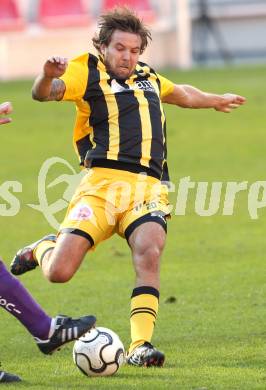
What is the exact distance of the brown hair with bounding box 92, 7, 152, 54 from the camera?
8.23m

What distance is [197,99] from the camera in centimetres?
891

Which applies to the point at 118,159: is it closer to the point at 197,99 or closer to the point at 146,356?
the point at 197,99

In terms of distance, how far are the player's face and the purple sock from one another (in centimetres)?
167

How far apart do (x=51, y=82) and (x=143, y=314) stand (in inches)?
59.9

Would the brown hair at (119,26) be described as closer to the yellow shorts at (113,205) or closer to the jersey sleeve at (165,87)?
the jersey sleeve at (165,87)

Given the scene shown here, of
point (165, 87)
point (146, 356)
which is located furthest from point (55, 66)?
point (146, 356)

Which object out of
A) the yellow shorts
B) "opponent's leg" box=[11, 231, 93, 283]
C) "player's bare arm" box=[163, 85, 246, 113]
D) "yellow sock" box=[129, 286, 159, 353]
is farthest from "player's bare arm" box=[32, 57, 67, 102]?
"yellow sock" box=[129, 286, 159, 353]

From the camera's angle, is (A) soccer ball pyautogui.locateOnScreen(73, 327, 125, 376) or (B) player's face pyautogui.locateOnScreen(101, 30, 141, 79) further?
(B) player's face pyautogui.locateOnScreen(101, 30, 141, 79)

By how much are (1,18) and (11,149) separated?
1251cm

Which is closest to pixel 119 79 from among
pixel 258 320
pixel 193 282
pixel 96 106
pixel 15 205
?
pixel 96 106

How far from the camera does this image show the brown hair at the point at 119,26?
8.23 metres

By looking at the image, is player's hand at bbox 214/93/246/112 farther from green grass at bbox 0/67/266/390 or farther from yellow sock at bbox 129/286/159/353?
yellow sock at bbox 129/286/159/353

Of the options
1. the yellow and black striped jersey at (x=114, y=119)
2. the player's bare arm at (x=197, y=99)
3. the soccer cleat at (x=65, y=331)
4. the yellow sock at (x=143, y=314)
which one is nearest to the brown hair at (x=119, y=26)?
the yellow and black striped jersey at (x=114, y=119)

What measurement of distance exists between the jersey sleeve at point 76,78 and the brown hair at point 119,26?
196 mm
